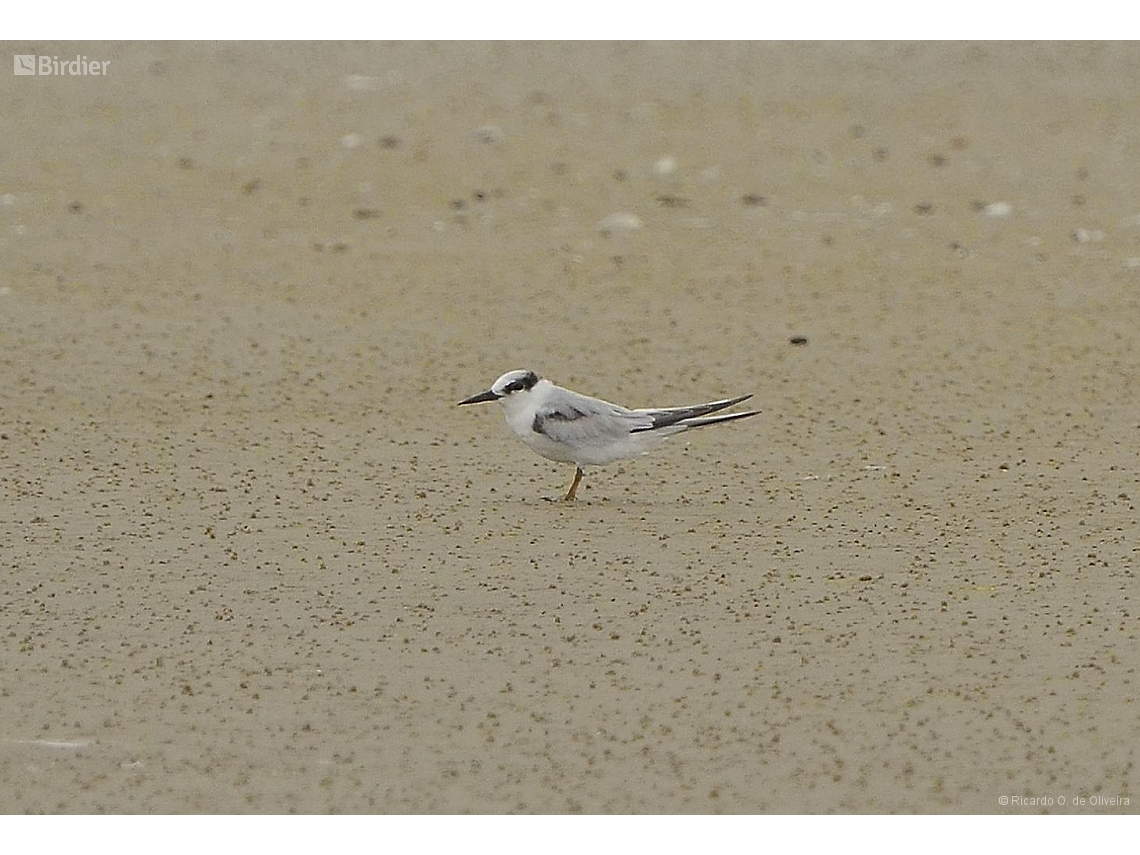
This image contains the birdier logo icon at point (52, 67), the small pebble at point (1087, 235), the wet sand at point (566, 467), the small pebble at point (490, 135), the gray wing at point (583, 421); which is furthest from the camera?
the birdier logo icon at point (52, 67)

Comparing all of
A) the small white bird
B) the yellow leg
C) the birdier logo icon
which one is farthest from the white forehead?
the birdier logo icon

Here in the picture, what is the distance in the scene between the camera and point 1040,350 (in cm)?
1084

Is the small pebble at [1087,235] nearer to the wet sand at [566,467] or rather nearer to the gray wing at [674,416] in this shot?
the wet sand at [566,467]

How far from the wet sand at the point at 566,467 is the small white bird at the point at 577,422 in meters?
0.24

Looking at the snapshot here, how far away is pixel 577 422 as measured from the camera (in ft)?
26.4

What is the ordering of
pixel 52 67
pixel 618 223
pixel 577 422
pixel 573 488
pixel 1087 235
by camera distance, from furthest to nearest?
pixel 52 67
pixel 618 223
pixel 1087 235
pixel 573 488
pixel 577 422

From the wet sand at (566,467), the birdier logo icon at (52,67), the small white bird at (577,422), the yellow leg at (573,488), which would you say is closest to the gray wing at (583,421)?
the small white bird at (577,422)

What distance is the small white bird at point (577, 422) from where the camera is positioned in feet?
26.4

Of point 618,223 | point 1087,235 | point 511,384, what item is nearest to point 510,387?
point 511,384

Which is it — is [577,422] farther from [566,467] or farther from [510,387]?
[566,467]

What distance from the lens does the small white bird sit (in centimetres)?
805

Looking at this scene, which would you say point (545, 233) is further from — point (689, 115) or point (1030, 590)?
point (1030, 590)

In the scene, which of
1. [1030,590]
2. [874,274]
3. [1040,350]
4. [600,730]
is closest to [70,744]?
[600,730]

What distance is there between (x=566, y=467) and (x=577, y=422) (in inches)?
38.9
